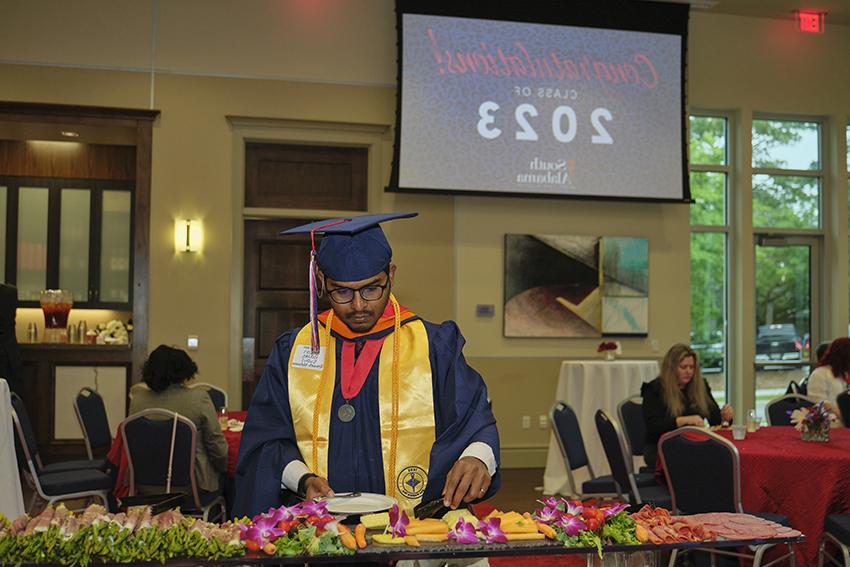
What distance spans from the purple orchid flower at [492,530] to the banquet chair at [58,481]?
404cm

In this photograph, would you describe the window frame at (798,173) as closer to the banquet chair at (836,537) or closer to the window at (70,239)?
the banquet chair at (836,537)

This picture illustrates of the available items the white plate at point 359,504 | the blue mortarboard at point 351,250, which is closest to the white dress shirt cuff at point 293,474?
the white plate at point 359,504

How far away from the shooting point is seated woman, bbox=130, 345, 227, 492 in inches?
194

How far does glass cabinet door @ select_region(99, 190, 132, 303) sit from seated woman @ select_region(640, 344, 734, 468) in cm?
616

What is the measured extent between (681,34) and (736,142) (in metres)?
1.40

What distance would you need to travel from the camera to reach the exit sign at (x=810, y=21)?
32.3 ft

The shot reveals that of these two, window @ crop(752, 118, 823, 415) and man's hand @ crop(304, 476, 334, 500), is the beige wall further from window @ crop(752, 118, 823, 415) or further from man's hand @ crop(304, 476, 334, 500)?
man's hand @ crop(304, 476, 334, 500)

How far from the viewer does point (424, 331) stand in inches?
99.3

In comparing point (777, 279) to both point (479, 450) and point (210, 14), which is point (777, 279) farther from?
point (479, 450)

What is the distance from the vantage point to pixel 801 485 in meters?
4.46

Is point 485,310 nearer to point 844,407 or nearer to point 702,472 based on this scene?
point 844,407

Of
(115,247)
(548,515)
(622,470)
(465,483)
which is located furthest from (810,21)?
(548,515)

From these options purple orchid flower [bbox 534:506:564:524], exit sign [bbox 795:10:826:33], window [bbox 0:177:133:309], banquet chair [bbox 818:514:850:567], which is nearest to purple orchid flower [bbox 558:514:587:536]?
purple orchid flower [bbox 534:506:564:524]

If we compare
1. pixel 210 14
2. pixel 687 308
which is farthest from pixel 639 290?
pixel 210 14
